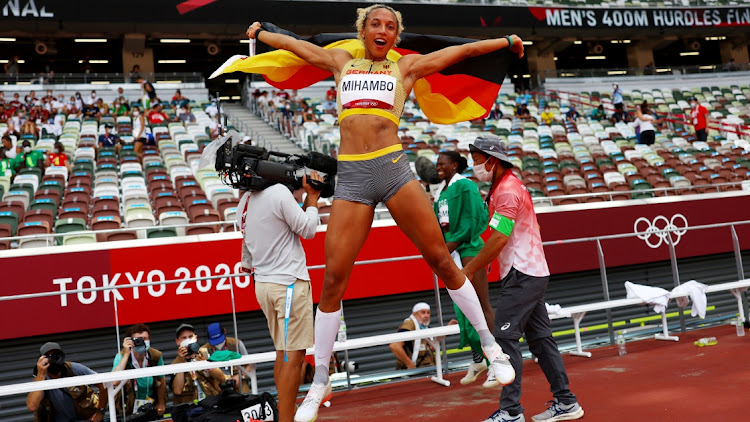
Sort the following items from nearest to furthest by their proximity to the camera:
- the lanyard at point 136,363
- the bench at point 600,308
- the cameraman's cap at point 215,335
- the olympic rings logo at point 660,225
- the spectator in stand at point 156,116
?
the lanyard at point 136,363
the cameraman's cap at point 215,335
the bench at point 600,308
the olympic rings logo at point 660,225
the spectator in stand at point 156,116

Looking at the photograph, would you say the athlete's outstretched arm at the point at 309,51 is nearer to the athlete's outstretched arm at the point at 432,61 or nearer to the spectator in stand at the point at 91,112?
the athlete's outstretched arm at the point at 432,61

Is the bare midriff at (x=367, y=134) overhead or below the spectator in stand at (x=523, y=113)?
below

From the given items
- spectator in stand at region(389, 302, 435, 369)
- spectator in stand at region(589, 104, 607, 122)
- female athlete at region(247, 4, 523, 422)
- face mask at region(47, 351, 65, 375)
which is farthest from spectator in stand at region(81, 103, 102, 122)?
female athlete at region(247, 4, 523, 422)

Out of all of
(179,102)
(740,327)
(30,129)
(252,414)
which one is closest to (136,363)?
(252,414)

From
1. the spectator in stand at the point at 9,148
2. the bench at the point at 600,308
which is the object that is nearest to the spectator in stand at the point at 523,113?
the spectator in stand at the point at 9,148

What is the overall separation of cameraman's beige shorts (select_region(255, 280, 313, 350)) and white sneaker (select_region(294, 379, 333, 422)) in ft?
1.70

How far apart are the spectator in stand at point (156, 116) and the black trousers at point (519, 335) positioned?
15043mm

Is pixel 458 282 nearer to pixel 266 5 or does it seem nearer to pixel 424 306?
pixel 424 306

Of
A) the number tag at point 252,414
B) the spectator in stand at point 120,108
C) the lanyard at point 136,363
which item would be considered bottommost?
the number tag at point 252,414

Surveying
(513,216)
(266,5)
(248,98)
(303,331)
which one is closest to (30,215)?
(303,331)

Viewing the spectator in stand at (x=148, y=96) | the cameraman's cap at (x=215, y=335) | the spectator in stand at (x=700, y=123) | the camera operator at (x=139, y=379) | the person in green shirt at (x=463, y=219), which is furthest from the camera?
the spectator in stand at (x=148, y=96)

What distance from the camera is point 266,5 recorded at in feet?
79.7

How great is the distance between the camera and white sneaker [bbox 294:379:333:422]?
3.42 m

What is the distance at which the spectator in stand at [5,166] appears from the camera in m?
12.6
